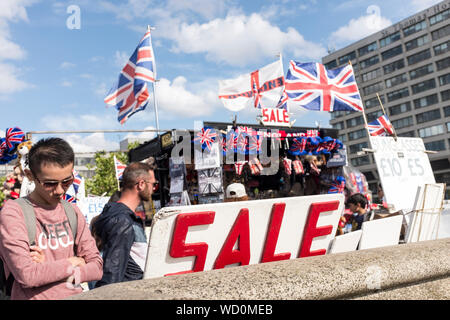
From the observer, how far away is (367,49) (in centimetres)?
7450

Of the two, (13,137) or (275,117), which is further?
(275,117)

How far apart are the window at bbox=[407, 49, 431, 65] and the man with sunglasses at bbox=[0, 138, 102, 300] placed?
72.1m

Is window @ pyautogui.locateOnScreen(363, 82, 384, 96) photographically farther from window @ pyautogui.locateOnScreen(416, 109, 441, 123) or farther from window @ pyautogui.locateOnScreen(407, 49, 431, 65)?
window @ pyautogui.locateOnScreen(416, 109, 441, 123)

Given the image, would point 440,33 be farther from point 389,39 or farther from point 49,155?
point 49,155

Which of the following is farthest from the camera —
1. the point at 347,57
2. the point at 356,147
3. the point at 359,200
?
the point at 347,57

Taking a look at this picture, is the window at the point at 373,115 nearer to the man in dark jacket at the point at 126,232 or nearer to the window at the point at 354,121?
the window at the point at 354,121

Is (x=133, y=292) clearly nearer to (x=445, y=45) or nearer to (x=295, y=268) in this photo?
(x=295, y=268)

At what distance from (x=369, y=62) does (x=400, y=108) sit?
11.1m

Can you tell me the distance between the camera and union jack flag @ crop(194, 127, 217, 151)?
9.95m

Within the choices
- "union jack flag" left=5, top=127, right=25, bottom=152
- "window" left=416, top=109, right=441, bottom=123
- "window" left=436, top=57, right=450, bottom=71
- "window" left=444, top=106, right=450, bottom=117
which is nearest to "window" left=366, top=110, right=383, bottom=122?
"window" left=416, top=109, right=441, bottom=123

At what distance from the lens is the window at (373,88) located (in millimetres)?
72500

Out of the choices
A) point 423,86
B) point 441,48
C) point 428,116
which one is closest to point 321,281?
point 428,116

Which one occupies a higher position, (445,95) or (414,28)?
(414,28)

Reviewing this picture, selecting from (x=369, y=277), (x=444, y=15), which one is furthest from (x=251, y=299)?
(x=444, y=15)
